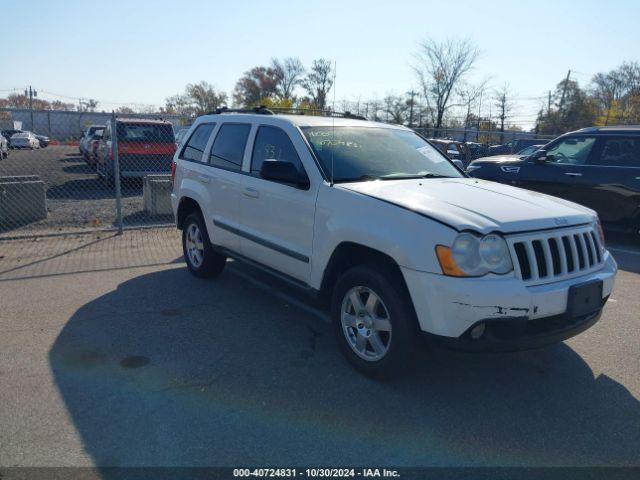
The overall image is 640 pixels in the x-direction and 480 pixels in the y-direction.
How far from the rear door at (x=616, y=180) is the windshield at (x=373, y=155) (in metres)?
4.79

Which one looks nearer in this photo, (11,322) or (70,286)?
(11,322)

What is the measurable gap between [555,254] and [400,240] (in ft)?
3.47

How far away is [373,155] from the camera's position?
465cm

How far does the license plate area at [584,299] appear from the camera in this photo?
133 inches

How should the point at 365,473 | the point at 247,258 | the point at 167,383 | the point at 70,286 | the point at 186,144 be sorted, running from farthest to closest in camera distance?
the point at 186,144 → the point at 70,286 → the point at 247,258 → the point at 167,383 → the point at 365,473

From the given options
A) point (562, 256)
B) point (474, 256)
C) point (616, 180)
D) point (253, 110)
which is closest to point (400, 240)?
point (474, 256)

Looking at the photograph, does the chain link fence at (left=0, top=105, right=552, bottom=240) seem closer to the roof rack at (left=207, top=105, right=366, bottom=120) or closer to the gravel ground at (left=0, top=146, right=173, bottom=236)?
the gravel ground at (left=0, top=146, right=173, bottom=236)

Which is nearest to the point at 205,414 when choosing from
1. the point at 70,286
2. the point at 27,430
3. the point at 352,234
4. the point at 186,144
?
the point at 27,430

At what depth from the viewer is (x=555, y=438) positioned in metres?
3.11

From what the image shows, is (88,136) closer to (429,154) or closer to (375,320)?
(429,154)

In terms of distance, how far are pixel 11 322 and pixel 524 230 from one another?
455 cm

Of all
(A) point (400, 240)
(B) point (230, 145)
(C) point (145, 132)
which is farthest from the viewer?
(C) point (145, 132)

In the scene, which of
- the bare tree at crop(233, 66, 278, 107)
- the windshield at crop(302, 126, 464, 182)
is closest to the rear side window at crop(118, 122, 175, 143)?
the windshield at crop(302, 126, 464, 182)

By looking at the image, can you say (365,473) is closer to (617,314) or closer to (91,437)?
(91,437)
